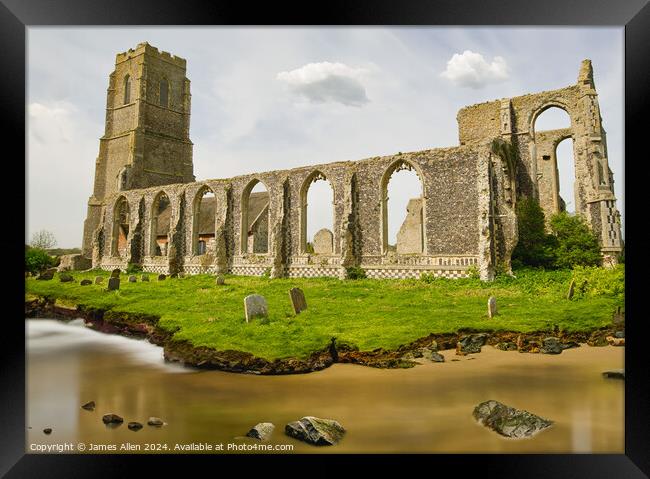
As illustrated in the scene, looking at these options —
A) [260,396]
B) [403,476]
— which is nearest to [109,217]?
[260,396]

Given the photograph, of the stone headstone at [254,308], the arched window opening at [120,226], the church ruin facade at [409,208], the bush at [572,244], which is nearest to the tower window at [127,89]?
the church ruin facade at [409,208]

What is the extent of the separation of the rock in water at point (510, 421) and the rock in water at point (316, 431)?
1.95m

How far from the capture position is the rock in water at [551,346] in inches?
296

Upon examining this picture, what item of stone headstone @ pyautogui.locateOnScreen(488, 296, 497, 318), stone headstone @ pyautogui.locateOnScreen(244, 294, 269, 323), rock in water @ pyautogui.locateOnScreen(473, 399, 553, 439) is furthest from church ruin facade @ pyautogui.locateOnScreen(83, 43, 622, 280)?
rock in water @ pyautogui.locateOnScreen(473, 399, 553, 439)

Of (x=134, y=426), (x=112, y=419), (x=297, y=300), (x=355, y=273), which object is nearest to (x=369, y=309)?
(x=297, y=300)

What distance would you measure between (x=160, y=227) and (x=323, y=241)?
42.9ft

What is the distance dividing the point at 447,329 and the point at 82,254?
26.8 meters

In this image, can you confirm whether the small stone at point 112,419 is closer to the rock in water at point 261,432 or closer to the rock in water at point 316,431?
the rock in water at point 261,432

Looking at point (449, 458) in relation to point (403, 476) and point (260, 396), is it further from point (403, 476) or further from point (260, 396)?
point (260, 396)

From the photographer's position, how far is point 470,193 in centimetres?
1447

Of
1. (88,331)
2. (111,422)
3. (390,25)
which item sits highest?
(390,25)

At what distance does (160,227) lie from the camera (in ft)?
97.5

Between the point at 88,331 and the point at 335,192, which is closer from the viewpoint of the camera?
the point at 88,331

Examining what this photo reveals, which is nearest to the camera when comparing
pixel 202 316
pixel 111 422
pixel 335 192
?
pixel 111 422
